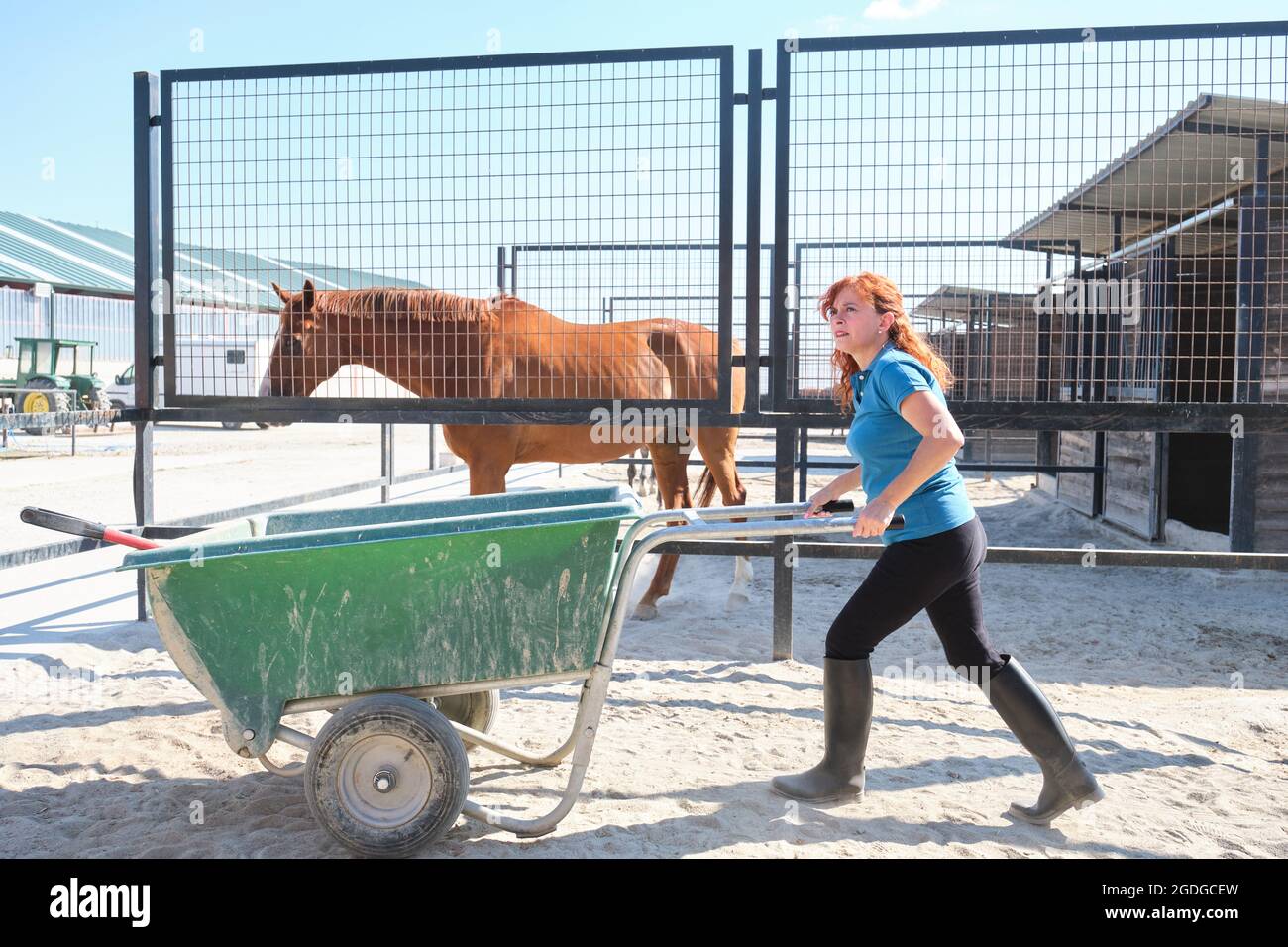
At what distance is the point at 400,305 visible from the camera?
205 inches

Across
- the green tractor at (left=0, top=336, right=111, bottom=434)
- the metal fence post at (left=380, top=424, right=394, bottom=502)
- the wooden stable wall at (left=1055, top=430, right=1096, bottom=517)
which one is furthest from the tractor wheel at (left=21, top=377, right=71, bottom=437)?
the wooden stable wall at (left=1055, top=430, right=1096, bottom=517)

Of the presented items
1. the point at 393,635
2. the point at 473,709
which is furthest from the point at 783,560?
the point at 393,635

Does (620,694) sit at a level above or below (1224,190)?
below

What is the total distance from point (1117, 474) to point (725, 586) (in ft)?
15.8

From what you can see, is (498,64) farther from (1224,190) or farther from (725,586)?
(1224,190)

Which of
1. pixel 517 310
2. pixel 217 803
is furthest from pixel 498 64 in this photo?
pixel 217 803

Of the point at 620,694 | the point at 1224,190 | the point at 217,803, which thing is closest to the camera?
the point at 217,803

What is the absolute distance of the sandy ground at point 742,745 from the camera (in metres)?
2.85

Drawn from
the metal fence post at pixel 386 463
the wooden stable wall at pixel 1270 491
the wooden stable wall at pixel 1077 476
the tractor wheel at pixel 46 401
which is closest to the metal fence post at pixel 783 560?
the metal fence post at pixel 386 463

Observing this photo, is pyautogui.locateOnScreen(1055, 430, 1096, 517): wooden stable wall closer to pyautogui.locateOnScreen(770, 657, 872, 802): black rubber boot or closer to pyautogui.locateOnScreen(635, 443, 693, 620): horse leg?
pyautogui.locateOnScreen(635, 443, 693, 620): horse leg

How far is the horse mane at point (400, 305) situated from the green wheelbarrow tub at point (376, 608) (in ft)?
8.81

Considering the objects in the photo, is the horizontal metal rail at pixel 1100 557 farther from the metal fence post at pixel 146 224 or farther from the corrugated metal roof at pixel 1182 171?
the metal fence post at pixel 146 224

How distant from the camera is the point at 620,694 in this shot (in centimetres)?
436

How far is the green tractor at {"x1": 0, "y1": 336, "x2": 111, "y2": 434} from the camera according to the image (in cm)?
2222
